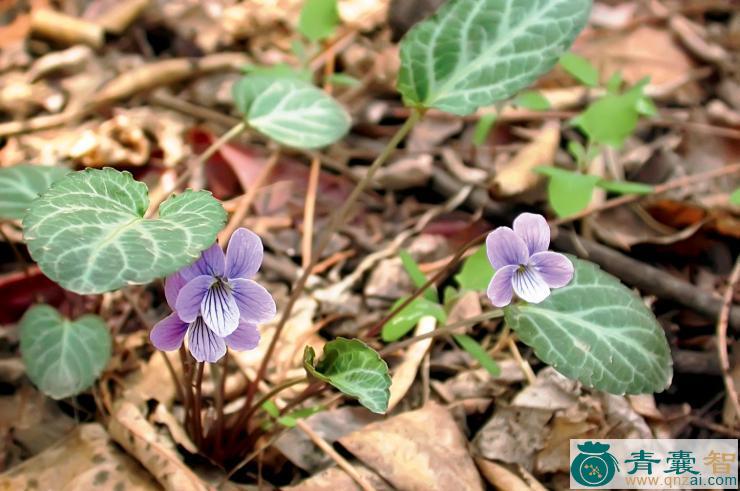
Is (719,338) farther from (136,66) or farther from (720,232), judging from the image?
(136,66)

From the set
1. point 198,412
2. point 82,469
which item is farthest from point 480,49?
point 82,469

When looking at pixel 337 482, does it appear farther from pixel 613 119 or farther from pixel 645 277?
pixel 613 119

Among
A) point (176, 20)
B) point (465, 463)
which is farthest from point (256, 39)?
point (465, 463)

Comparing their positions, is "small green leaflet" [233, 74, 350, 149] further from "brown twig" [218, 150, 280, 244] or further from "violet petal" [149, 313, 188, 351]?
"violet petal" [149, 313, 188, 351]

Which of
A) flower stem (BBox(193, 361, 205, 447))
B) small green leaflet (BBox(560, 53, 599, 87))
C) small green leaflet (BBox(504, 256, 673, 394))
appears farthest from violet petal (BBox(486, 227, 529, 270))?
small green leaflet (BBox(560, 53, 599, 87))

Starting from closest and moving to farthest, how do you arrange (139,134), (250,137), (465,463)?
1. (465,463)
2. (139,134)
3. (250,137)

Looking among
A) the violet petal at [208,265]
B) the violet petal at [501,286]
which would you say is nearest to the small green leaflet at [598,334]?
the violet petal at [501,286]
